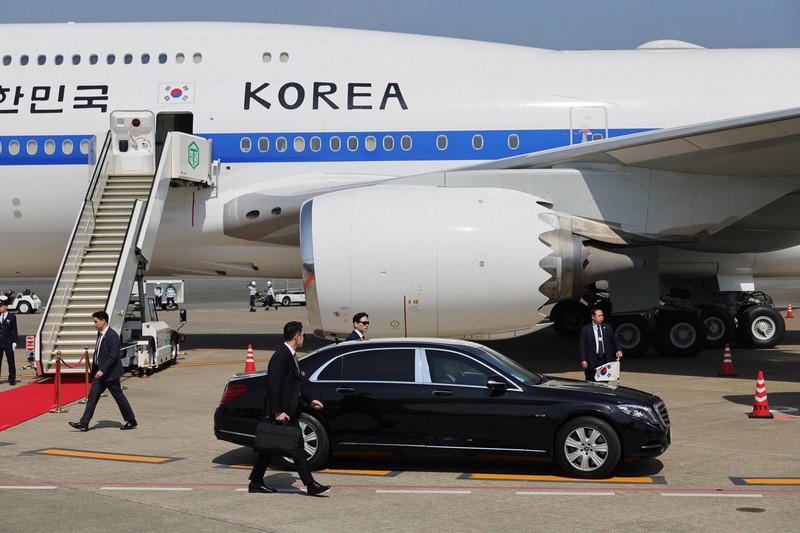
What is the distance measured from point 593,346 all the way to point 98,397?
6.58 meters

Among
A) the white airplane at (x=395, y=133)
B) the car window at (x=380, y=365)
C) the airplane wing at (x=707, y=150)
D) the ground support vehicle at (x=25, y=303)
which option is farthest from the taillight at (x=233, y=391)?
the ground support vehicle at (x=25, y=303)

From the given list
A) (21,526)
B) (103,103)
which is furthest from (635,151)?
(21,526)

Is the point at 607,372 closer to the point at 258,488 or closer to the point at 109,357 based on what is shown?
the point at 258,488

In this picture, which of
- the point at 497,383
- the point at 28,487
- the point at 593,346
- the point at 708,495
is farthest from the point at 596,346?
the point at 28,487

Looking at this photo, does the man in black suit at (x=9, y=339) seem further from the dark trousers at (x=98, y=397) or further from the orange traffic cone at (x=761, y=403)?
the orange traffic cone at (x=761, y=403)

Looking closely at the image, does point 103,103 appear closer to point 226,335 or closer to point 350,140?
point 350,140

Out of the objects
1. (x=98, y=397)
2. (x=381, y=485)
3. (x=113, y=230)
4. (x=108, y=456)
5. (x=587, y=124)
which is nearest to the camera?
(x=381, y=485)

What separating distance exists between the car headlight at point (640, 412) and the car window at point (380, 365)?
7.00ft

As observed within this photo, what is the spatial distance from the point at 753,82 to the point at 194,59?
11.2 m

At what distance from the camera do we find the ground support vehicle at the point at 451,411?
9.52 metres

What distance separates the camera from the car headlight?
9523 millimetres

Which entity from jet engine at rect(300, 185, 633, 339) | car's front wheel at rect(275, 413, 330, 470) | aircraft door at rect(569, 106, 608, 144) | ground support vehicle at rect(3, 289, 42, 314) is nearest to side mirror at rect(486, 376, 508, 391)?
car's front wheel at rect(275, 413, 330, 470)

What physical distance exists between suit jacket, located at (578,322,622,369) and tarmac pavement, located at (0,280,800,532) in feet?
3.78

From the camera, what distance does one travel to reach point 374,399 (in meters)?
9.92
